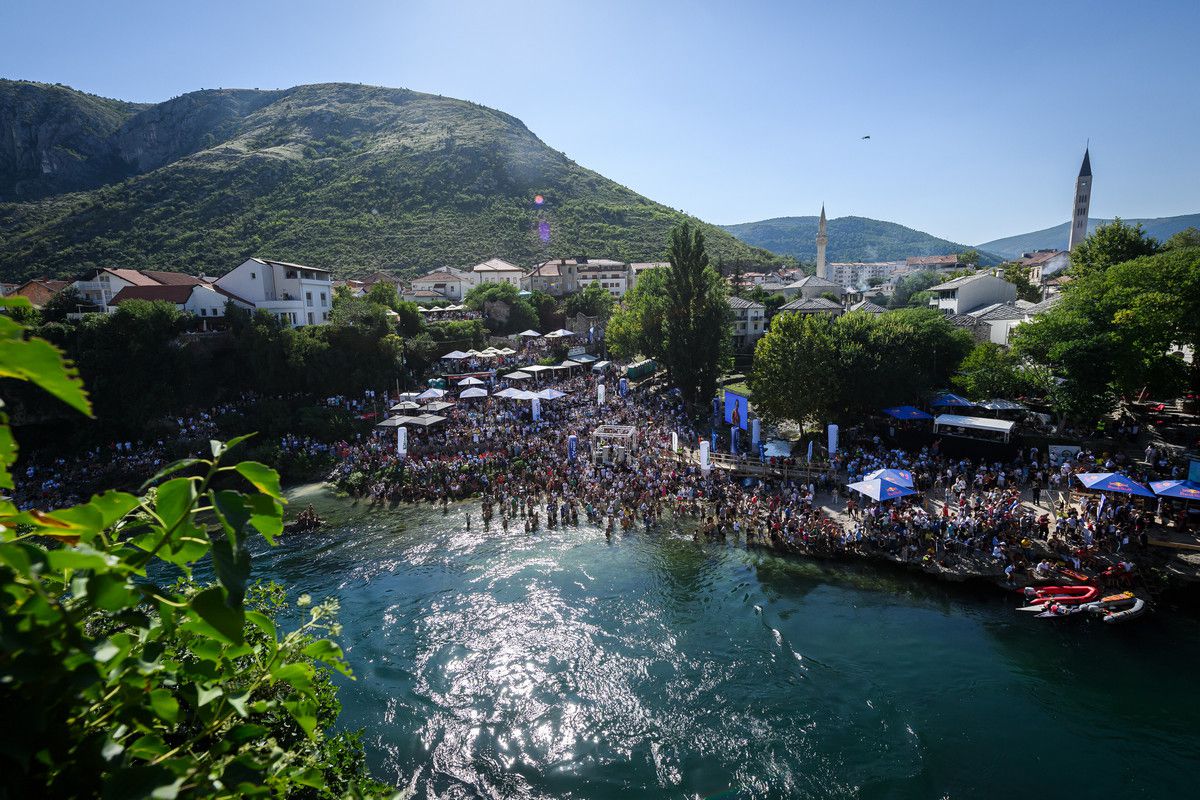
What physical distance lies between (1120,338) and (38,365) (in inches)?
1354

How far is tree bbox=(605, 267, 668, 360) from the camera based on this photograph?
141ft

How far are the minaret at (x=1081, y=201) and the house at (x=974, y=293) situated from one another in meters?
53.0

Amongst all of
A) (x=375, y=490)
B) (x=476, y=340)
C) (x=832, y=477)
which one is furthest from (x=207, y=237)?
(x=832, y=477)

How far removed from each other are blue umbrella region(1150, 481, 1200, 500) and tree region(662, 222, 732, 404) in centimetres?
2382

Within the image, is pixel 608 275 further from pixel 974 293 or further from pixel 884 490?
pixel 884 490

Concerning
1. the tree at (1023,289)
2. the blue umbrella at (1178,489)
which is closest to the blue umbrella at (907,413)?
the blue umbrella at (1178,489)

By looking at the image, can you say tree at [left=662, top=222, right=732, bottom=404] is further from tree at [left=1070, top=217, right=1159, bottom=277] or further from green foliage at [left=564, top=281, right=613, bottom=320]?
tree at [left=1070, top=217, right=1159, bottom=277]

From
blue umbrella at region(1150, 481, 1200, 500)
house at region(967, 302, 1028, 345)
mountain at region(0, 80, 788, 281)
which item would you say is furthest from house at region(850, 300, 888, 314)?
mountain at region(0, 80, 788, 281)

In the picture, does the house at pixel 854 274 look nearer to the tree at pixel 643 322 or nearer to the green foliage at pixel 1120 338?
the tree at pixel 643 322

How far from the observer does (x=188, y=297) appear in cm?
4159

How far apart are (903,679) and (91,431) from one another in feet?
140

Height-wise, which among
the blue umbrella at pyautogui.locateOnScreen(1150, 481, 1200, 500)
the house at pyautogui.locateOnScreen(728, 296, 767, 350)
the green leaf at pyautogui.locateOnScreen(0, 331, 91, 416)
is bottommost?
the blue umbrella at pyautogui.locateOnScreen(1150, 481, 1200, 500)

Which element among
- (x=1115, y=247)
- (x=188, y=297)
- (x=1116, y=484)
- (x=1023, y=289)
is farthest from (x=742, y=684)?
(x=1023, y=289)

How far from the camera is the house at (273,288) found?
146ft
